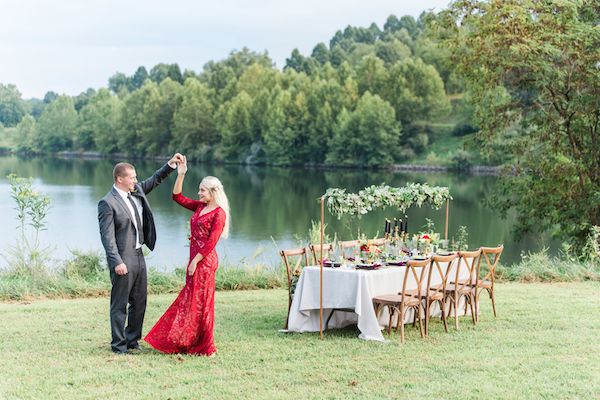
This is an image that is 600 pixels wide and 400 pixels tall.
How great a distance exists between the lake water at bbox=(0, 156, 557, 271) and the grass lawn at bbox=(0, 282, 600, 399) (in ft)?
17.7

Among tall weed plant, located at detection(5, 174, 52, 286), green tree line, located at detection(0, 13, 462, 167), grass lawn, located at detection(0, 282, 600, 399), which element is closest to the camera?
grass lawn, located at detection(0, 282, 600, 399)

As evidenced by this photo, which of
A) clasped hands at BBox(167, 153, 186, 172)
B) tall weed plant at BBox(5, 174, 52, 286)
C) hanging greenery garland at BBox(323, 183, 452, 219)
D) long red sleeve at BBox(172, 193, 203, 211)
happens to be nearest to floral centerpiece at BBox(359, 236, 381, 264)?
Result: hanging greenery garland at BBox(323, 183, 452, 219)

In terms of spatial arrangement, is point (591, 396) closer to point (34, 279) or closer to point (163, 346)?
point (163, 346)

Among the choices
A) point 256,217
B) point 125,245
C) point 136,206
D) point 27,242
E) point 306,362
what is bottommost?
point 256,217

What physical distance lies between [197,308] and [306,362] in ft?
4.21

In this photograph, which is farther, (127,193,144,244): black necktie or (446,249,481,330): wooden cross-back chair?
(446,249,481,330): wooden cross-back chair

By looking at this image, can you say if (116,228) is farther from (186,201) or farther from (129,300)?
(186,201)

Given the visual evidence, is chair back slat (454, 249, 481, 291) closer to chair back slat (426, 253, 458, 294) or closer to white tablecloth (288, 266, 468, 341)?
chair back slat (426, 253, 458, 294)

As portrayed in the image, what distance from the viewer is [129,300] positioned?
27.8ft

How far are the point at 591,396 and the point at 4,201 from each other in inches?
1438

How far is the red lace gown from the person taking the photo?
8.30 metres

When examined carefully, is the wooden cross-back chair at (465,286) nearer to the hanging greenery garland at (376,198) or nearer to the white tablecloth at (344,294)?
the white tablecloth at (344,294)

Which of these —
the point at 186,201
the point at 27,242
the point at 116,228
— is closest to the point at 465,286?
the point at 186,201

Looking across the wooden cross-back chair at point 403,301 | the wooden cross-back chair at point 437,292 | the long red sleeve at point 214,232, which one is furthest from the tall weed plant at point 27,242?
the wooden cross-back chair at point 437,292
